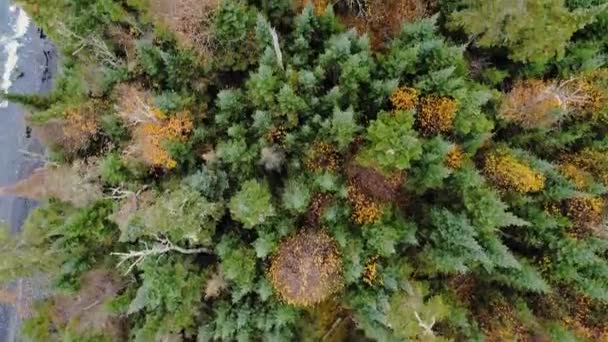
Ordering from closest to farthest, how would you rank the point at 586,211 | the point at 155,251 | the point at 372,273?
the point at 155,251 < the point at 372,273 < the point at 586,211

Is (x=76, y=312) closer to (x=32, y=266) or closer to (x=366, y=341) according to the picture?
(x=32, y=266)

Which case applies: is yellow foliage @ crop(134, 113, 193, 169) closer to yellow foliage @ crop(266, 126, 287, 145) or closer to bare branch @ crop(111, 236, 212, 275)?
bare branch @ crop(111, 236, 212, 275)

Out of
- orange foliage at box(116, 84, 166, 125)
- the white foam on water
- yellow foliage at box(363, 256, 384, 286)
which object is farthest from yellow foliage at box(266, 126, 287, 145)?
the white foam on water

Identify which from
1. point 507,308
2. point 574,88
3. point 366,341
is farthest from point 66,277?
point 574,88

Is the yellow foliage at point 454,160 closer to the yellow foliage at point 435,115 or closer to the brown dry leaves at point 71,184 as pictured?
the yellow foliage at point 435,115

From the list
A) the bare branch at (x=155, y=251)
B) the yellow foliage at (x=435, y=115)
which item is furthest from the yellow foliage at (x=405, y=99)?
the bare branch at (x=155, y=251)

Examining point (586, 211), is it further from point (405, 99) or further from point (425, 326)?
point (405, 99)

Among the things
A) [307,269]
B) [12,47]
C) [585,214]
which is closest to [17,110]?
[12,47]

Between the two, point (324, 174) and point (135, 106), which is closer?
point (324, 174)
